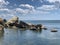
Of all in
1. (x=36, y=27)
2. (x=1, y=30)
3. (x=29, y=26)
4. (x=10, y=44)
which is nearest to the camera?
(x=10, y=44)

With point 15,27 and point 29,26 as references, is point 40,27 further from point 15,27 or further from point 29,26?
point 15,27

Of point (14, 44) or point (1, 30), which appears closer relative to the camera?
point (14, 44)

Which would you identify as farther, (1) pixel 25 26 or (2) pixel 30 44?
(1) pixel 25 26

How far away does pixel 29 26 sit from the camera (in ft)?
417

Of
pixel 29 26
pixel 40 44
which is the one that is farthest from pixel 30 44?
pixel 29 26

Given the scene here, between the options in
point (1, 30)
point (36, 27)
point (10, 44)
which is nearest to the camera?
point (10, 44)

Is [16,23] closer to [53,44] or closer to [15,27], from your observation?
[15,27]

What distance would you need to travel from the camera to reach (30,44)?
222 ft

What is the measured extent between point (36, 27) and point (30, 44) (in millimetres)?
51910

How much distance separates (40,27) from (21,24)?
11836 mm

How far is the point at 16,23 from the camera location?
422 ft

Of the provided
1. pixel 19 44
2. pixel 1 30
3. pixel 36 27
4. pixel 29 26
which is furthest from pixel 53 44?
pixel 29 26

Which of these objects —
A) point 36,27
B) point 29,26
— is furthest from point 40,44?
point 29,26

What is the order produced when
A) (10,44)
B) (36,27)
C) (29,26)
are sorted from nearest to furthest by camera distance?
(10,44) → (36,27) → (29,26)
